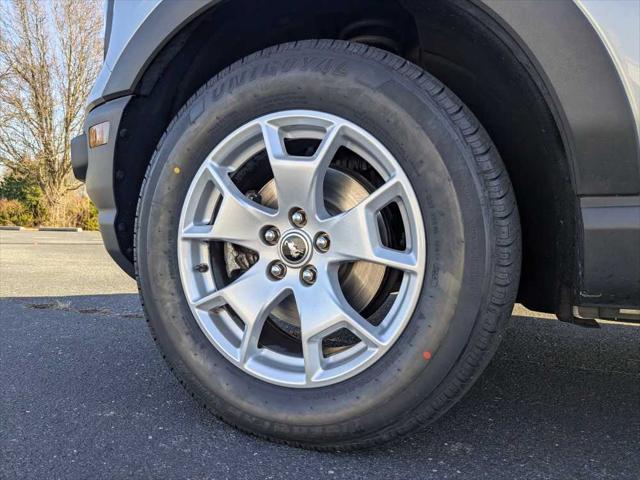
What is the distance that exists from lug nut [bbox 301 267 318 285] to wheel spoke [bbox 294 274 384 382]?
0.02m

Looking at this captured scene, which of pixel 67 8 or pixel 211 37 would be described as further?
pixel 67 8

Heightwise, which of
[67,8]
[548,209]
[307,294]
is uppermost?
[67,8]

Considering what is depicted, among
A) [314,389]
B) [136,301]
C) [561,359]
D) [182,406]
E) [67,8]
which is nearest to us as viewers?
[314,389]

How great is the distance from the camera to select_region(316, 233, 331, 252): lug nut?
4.69 ft

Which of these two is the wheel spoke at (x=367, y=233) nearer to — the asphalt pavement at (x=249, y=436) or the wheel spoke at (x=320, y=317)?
the wheel spoke at (x=320, y=317)

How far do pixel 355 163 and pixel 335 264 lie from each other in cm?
44

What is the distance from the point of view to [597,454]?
1386mm

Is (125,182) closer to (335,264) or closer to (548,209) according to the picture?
(335,264)

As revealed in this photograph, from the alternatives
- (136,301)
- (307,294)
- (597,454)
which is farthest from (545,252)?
(136,301)

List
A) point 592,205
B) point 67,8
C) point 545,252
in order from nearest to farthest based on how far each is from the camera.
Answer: point 592,205 → point 545,252 → point 67,8

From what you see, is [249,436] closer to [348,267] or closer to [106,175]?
[348,267]

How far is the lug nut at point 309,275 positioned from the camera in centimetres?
145

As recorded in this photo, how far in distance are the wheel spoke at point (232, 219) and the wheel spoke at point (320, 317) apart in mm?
238

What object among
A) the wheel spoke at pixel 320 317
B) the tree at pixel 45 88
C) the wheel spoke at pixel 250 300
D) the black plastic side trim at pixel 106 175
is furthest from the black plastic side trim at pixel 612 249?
the tree at pixel 45 88
